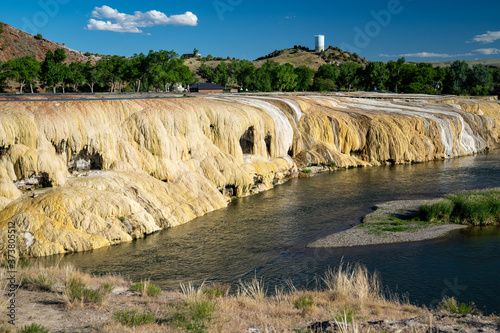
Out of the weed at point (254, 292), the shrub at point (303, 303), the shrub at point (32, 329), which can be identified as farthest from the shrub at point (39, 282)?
the shrub at point (303, 303)

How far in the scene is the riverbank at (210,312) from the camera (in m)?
11.6

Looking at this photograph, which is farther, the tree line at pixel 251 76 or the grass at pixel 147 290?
the tree line at pixel 251 76

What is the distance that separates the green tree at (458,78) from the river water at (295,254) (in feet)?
352

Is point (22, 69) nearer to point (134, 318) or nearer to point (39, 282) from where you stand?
point (39, 282)

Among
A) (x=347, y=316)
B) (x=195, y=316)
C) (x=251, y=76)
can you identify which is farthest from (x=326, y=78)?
(x=195, y=316)

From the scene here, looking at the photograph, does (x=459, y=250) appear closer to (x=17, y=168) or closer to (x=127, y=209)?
(x=127, y=209)

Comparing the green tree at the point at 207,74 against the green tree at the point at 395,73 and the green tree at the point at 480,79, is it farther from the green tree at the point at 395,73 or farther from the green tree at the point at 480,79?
the green tree at the point at 480,79

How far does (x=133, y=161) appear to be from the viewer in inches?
1238

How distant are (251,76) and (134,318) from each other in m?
111

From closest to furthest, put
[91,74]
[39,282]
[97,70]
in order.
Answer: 1. [39,282]
2. [91,74]
3. [97,70]

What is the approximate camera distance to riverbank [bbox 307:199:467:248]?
2456cm

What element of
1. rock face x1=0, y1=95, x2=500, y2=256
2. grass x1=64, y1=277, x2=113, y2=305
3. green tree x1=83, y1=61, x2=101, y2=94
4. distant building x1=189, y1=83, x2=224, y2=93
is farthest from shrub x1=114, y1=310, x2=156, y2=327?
distant building x1=189, y1=83, x2=224, y2=93

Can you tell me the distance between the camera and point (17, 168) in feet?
84.6

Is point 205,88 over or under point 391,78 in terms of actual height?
under
